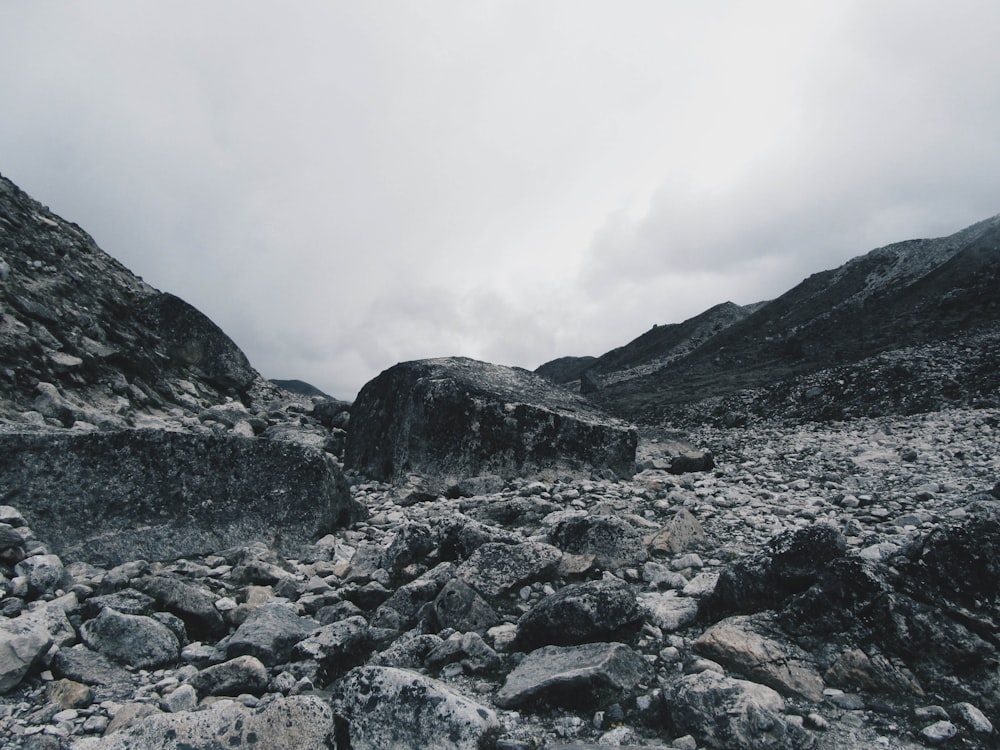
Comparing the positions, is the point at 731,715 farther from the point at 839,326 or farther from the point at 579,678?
the point at 839,326

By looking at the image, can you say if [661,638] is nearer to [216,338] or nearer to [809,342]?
[216,338]

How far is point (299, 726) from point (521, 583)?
2242 mm

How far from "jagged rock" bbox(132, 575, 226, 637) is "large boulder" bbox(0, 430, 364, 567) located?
48.2 inches

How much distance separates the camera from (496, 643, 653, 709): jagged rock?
312cm

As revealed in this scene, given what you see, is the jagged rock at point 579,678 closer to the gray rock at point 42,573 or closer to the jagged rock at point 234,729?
the jagged rock at point 234,729

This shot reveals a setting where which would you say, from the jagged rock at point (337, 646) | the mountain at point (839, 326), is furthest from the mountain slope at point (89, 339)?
the mountain at point (839, 326)

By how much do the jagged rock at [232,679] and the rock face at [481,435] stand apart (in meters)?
5.68

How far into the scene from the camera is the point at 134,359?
436 inches

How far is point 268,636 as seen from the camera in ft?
12.6

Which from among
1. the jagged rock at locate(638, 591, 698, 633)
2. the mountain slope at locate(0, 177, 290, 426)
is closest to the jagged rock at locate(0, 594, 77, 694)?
the jagged rock at locate(638, 591, 698, 633)

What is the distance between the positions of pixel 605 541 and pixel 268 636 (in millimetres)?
2986

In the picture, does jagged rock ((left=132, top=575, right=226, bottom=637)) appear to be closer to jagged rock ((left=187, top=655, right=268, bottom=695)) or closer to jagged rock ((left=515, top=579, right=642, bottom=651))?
jagged rock ((left=187, top=655, right=268, bottom=695))

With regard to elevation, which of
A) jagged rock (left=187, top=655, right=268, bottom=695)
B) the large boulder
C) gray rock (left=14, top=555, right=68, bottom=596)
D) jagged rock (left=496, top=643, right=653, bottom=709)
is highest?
the large boulder

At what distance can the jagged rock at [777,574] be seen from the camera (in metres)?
3.99
